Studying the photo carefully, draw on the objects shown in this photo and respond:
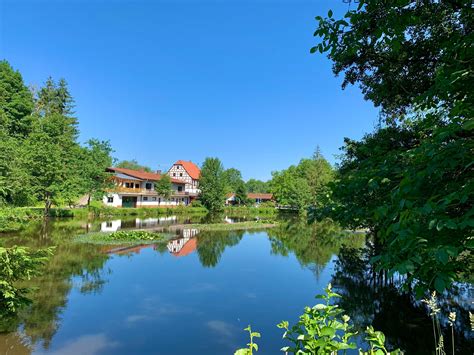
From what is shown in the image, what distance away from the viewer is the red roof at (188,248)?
19344 millimetres

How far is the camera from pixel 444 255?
6.93 feet

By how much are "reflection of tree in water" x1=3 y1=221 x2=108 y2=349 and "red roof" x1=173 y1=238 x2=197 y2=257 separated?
4379mm

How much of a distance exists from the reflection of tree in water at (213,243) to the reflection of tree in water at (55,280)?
18.1 feet

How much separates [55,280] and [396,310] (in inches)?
494

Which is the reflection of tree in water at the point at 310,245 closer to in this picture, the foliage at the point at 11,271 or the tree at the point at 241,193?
the foliage at the point at 11,271

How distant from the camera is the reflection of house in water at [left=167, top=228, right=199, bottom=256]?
19.7 m

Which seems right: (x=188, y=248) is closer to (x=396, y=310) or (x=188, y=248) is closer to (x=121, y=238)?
(x=121, y=238)

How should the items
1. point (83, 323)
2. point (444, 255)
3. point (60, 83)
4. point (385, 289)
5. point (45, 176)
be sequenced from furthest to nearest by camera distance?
point (60, 83) < point (45, 176) < point (385, 289) < point (83, 323) < point (444, 255)

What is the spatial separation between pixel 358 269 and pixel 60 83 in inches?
2198

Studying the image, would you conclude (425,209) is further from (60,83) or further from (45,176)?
(60,83)

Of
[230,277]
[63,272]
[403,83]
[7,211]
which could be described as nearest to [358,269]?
[230,277]

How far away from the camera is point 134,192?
48.6 m

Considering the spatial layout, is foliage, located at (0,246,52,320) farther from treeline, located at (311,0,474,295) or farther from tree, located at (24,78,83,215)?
tree, located at (24,78,83,215)

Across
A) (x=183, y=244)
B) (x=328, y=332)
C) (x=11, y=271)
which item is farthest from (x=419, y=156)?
(x=183, y=244)
